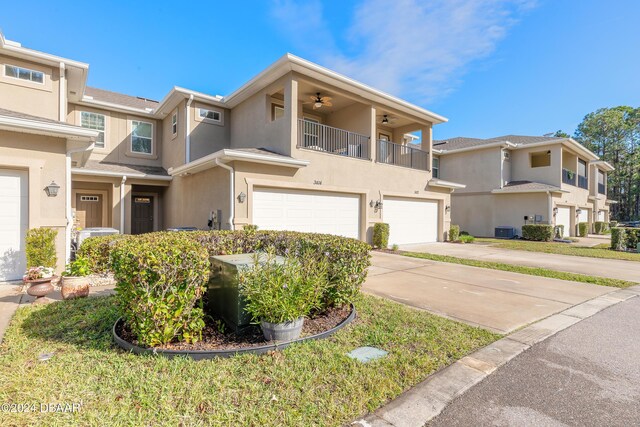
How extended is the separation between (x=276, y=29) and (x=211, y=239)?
1019 cm

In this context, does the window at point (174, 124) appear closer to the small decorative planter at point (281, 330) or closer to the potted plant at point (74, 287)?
the potted plant at point (74, 287)

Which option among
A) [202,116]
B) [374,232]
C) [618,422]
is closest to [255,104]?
[202,116]

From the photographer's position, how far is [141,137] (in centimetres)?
1527

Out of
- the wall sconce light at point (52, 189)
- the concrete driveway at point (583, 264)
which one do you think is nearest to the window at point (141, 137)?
the wall sconce light at point (52, 189)

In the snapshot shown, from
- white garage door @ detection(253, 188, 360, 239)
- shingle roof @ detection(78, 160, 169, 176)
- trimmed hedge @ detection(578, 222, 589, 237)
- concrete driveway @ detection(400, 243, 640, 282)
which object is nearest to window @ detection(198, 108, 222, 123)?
shingle roof @ detection(78, 160, 169, 176)

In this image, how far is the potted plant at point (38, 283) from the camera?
5355 millimetres

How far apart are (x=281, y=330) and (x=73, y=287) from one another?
14.3 feet

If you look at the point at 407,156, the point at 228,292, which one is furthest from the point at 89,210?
the point at 407,156

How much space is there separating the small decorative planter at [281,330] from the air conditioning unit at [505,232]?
2126 cm

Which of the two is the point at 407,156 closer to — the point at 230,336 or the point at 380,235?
the point at 380,235

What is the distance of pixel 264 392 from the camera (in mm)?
2732

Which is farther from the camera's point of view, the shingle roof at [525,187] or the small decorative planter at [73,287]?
the shingle roof at [525,187]

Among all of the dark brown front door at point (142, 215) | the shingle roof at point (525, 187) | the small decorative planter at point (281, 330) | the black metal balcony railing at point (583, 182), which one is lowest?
the small decorative planter at point (281, 330)

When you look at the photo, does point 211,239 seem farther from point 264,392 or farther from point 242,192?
point 242,192
